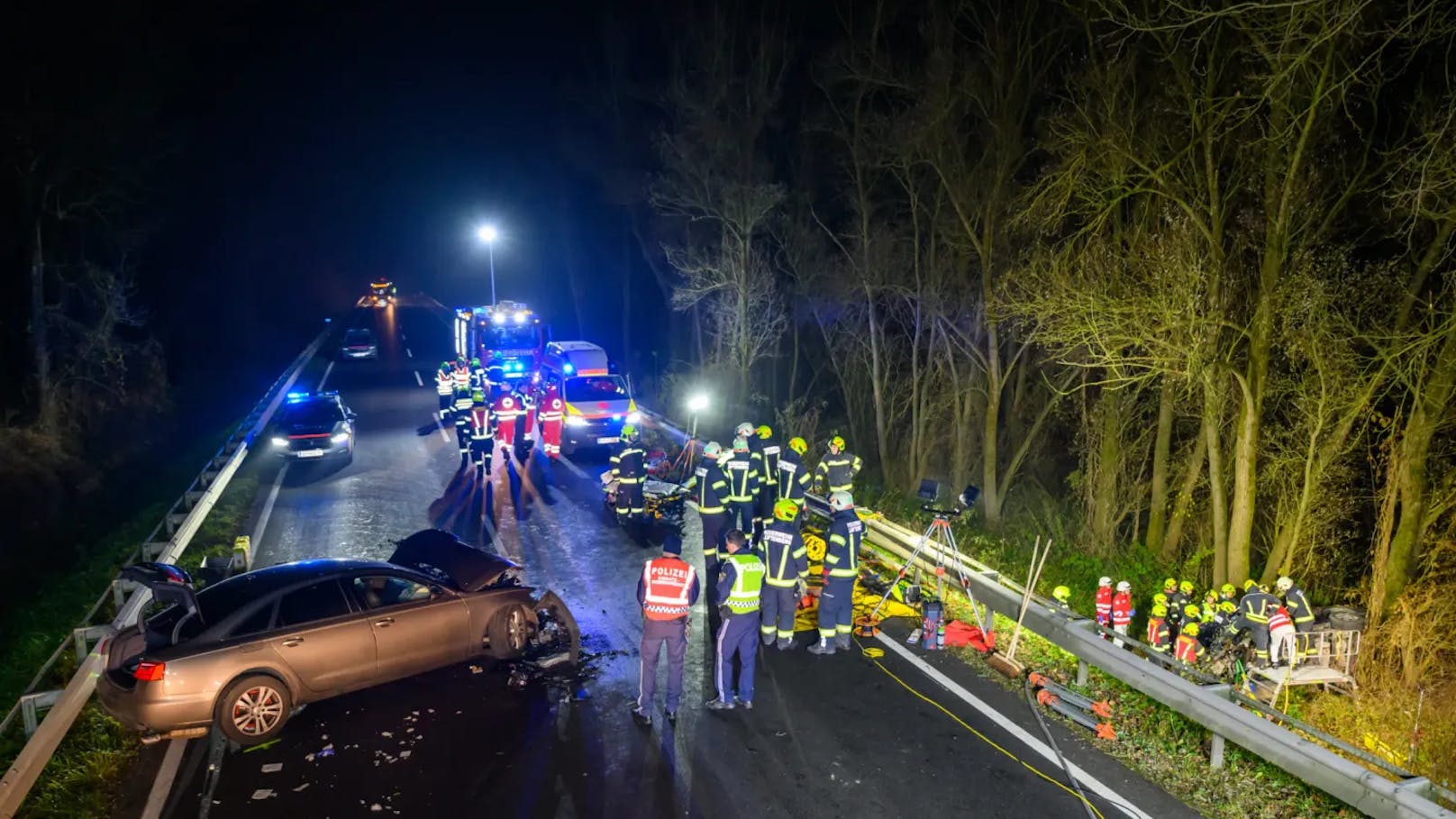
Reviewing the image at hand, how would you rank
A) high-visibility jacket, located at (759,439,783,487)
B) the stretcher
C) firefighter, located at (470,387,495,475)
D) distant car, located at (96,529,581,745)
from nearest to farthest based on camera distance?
1. distant car, located at (96,529,581,745)
2. high-visibility jacket, located at (759,439,783,487)
3. the stretcher
4. firefighter, located at (470,387,495,475)

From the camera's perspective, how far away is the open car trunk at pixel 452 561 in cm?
859

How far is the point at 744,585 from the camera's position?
25.1ft

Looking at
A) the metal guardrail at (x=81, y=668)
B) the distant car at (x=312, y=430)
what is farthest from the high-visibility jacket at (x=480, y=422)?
the metal guardrail at (x=81, y=668)

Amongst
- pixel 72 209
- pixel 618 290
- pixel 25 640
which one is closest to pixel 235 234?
pixel 618 290

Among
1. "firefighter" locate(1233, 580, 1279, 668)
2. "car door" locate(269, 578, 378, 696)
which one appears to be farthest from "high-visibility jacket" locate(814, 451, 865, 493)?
"car door" locate(269, 578, 378, 696)

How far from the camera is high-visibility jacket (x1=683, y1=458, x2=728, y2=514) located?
11023 mm

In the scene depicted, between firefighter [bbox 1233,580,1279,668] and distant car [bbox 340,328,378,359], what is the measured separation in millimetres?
32754

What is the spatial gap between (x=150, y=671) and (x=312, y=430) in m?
11.3

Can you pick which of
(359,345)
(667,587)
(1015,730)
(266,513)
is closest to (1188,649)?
(1015,730)

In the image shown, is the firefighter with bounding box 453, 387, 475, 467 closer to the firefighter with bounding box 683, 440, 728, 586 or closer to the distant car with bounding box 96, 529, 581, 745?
the firefighter with bounding box 683, 440, 728, 586

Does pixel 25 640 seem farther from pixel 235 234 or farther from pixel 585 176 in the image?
pixel 235 234

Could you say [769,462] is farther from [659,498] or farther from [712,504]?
[712,504]

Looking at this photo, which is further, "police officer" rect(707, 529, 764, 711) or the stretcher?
the stretcher

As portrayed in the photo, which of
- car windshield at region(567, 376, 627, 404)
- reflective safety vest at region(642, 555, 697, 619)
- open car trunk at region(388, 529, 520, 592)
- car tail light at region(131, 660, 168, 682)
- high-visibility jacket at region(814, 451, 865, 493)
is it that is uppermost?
car windshield at region(567, 376, 627, 404)
